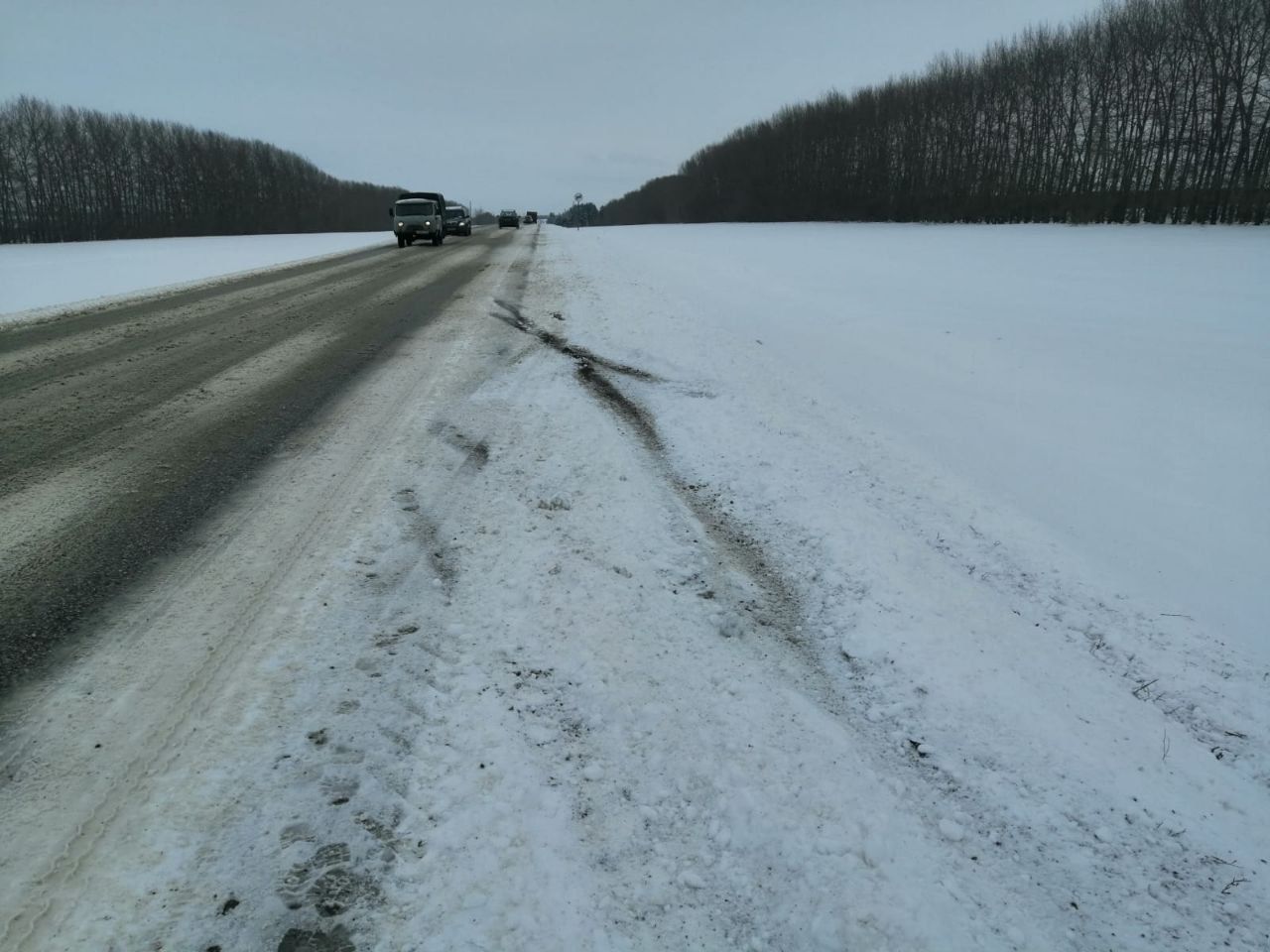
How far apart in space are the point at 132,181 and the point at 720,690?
8869cm

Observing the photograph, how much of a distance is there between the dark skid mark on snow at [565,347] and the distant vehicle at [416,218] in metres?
20.0

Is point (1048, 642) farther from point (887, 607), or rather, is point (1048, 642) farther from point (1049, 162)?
point (1049, 162)

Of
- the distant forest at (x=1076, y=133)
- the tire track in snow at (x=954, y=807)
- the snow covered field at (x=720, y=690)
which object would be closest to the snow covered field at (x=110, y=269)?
the snow covered field at (x=720, y=690)

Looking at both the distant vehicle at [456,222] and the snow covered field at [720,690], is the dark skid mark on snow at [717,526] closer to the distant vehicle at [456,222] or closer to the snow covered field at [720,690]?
the snow covered field at [720,690]

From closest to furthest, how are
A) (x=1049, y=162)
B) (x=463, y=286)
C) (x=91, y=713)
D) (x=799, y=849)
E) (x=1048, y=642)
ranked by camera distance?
(x=799, y=849) → (x=91, y=713) → (x=1048, y=642) → (x=463, y=286) → (x=1049, y=162)

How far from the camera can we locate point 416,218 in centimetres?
2903

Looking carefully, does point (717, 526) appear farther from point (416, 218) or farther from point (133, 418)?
point (416, 218)

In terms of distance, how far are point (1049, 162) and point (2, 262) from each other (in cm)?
5427

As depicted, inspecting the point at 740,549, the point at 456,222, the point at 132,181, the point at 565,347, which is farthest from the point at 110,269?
the point at 132,181

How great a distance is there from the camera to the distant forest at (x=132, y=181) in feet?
193

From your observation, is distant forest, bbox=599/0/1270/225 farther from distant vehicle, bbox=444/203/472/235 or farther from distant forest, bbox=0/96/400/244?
distant forest, bbox=0/96/400/244

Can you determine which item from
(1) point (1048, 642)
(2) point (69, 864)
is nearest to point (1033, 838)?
(1) point (1048, 642)

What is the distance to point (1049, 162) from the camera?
43594 millimetres

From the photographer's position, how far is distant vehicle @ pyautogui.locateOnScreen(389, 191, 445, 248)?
2888 cm
